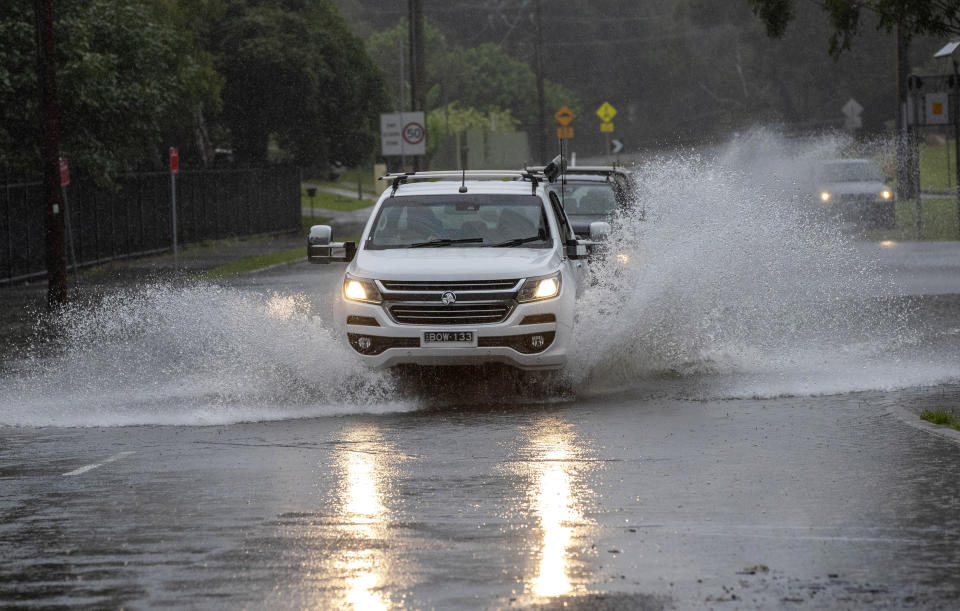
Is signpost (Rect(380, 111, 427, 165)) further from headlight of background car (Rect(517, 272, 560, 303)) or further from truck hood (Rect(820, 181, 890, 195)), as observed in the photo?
headlight of background car (Rect(517, 272, 560, 303))

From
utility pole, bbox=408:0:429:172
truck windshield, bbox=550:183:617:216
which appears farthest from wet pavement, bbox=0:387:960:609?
utility pole, bbox=408:0:429:172

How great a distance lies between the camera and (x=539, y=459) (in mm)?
10406

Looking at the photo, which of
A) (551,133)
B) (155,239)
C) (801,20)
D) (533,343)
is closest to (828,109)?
(801,20)

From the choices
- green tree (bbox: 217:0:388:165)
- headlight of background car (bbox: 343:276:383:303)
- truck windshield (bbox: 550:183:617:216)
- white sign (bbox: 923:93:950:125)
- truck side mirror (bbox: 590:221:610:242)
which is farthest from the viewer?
green tree (bbox: 217:0:388:165)

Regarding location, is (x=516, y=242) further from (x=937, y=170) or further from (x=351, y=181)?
(x=351, y=181)

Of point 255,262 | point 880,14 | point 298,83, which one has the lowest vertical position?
point 255,262

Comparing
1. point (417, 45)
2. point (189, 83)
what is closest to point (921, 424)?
point (417, 45)

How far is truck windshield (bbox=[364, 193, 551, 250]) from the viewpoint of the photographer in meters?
14.3

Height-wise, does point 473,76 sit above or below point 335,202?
above

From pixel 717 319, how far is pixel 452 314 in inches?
154

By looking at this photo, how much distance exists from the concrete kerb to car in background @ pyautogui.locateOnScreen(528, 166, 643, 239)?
887cm

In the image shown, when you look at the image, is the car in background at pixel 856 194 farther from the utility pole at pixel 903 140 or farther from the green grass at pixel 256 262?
the green grass at pixel 256 262

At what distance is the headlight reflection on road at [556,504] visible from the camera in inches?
280

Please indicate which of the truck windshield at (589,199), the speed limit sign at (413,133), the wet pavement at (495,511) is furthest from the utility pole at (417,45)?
the wet pavement at (495,511)
